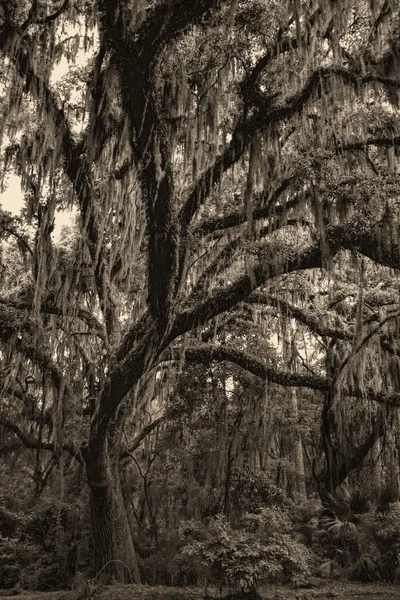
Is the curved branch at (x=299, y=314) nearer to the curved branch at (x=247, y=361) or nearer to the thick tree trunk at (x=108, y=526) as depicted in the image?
the curved branch at (x=247, y=361)

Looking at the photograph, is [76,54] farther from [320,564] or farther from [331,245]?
[320,564]

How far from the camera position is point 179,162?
331 inches

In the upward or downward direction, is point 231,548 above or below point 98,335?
below

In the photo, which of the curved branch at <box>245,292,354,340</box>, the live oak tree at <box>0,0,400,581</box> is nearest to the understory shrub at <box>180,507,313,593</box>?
the live oak tree at <box>0,0,400,581</box>

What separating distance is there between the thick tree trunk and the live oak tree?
0.03m

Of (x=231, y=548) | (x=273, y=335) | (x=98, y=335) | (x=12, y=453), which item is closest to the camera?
(x=231, y=548)

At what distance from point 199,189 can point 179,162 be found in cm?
212

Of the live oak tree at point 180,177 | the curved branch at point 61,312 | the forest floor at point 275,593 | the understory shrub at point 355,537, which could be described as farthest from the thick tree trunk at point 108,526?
the understory shrub at point 355,537

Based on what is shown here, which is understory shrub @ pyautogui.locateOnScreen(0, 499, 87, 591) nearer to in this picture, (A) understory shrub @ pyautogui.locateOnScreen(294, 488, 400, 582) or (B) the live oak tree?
(B) the live oak tree

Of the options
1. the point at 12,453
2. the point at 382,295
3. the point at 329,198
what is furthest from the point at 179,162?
the point at 12,453

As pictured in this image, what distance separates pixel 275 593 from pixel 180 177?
6048 millimetres

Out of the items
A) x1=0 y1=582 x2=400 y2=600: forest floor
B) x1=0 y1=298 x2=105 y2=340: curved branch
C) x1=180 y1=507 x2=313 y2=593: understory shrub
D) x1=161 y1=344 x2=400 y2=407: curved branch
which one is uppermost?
x1=0 y1=298 x2=105 y2=340: curved branch

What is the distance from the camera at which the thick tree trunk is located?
8.29 metres

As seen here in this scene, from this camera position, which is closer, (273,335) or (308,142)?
(308,142)
